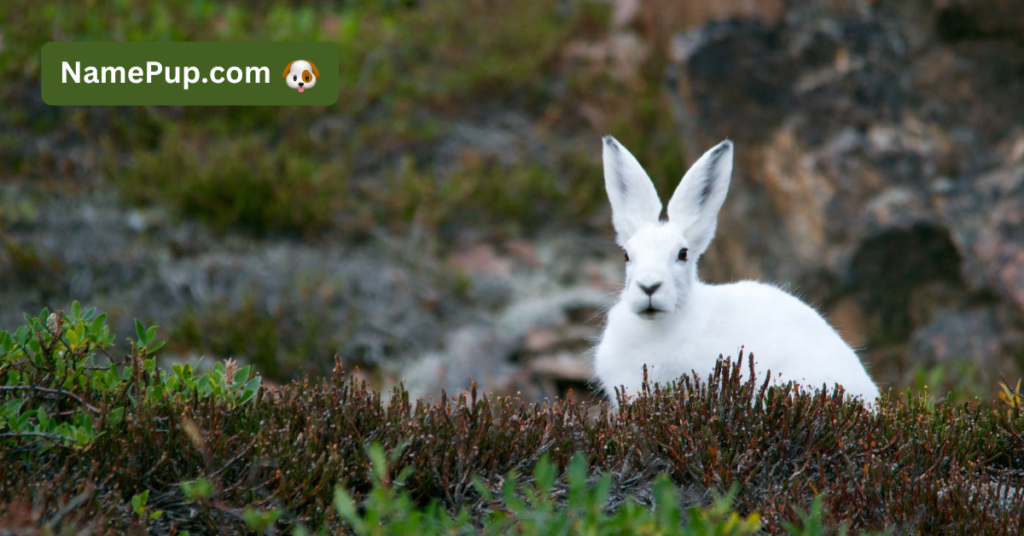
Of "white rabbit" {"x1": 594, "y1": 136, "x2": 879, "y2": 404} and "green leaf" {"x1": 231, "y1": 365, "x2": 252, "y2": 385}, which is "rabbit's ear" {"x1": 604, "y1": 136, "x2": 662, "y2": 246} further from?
"green leaf" {"x1": 231, "y1": 365, "x2": 252, "y2": 385}

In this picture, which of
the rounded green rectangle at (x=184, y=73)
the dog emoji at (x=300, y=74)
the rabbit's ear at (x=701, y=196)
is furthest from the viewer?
the dog emoji at (x=300, y=74)

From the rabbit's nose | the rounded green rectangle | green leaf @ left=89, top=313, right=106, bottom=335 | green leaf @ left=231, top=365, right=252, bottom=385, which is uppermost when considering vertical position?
the rounded green rectangle

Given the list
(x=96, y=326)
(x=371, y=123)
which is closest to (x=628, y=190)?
(x=96, y=326)

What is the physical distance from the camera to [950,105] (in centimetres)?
676

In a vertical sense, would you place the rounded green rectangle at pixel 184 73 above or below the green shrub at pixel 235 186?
above

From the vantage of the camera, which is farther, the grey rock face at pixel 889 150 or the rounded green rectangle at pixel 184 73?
the rounded green rectangle at pixel 184 73

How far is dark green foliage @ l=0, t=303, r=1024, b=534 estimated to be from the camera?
9.06 feet

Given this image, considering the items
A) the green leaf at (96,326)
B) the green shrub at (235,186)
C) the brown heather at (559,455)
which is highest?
the green shrub at (235,186)

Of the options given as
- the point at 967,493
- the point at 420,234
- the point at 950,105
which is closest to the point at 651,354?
the point at 967,493

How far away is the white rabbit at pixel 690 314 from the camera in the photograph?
3748 millimetres

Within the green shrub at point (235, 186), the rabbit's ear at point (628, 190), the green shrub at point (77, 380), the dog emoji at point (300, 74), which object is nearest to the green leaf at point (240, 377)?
the green shrub at point (77, 380)

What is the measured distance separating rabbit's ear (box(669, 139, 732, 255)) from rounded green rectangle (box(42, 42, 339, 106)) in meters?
4.79

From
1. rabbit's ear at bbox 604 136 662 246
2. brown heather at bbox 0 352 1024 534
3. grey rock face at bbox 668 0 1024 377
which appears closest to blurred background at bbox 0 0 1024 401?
grey rock face at bbox 668 0 1024 377

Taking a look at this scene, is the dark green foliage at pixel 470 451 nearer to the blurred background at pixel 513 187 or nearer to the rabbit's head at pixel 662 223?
the rabbit's head at pixel 662 223
